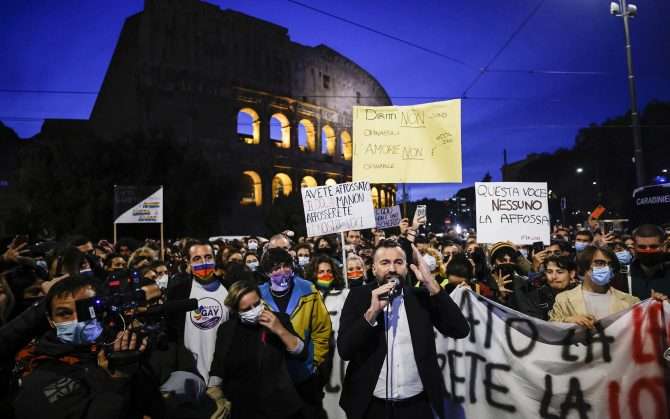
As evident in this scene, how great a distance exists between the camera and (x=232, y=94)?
35844 mm

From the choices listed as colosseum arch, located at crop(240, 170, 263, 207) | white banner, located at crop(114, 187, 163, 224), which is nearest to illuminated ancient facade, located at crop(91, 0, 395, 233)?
colosseum arch, located at crop(240, 170, 263, 207)

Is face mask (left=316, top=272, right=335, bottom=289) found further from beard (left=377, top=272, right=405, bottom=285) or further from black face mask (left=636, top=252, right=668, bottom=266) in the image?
black face mask (left=636, top=252, right=668, bottom=266)

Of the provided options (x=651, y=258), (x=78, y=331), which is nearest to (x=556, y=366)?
(x=651, y=258)

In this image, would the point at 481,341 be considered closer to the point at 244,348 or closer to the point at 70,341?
the point at 244,348

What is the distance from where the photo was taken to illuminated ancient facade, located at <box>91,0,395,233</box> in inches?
1262

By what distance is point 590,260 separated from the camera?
3.97 m

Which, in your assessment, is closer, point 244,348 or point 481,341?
point 244,348

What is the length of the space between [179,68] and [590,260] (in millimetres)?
33584

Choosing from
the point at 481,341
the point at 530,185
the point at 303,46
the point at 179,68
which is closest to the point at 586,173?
the point at 303,46

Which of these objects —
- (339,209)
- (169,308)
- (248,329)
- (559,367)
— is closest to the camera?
(169,308)

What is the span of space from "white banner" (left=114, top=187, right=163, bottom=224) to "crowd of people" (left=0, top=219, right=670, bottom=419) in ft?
22.1

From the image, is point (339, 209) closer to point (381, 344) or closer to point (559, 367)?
point (559, 367)

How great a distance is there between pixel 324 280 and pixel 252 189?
32.9 meters

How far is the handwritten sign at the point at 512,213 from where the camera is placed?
6344 millimetres
